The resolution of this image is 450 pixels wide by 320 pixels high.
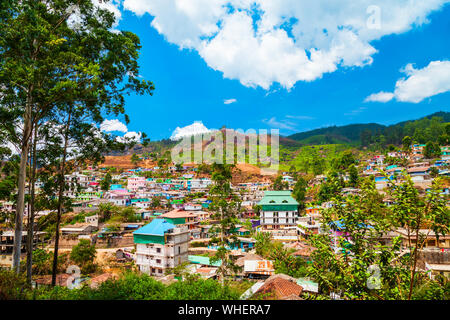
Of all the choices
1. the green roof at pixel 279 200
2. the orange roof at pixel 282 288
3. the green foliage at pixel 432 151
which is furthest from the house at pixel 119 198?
the green foliage at pixel 432 151

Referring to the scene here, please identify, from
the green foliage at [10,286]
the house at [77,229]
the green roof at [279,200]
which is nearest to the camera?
the green foliage at [10,286]

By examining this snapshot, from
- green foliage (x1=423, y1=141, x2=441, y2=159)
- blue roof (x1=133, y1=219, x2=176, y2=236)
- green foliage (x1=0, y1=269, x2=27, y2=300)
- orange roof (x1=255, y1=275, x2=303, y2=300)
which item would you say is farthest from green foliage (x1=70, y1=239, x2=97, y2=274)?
green foliage (x1=423, y1=141, x2=441, y2=159)

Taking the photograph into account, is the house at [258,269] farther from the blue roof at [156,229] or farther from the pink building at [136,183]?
the pink building at [136,183]

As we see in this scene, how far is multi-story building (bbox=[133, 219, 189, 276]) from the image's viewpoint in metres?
20.6

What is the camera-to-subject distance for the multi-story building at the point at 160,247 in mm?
20625

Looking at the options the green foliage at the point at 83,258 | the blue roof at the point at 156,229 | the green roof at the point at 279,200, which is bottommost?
the green foliage at the point at 83,258

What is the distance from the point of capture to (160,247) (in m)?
20.8

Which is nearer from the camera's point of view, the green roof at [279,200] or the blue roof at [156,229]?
the blue roof at [156,229]

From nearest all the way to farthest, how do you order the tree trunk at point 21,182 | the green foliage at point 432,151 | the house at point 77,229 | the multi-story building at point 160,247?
the tree trunk at point 21,182 < the multi-story building at point 160,247 < the house at point 77,229 < the green foliage at point 432,151

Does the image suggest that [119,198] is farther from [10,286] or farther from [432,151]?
[432,151]

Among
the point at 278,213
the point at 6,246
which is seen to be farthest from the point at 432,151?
the point at 6,246
